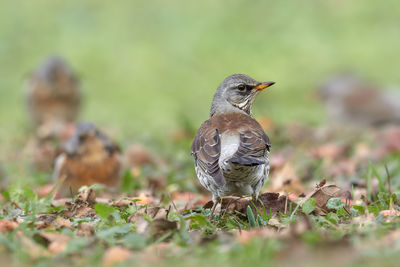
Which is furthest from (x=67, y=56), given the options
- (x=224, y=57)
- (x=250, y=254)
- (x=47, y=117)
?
(x=250, y=254)

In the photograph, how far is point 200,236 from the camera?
404cm

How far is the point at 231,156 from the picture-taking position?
4.69 m

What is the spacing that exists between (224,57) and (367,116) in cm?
531

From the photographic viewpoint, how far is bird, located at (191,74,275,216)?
4.67 meters

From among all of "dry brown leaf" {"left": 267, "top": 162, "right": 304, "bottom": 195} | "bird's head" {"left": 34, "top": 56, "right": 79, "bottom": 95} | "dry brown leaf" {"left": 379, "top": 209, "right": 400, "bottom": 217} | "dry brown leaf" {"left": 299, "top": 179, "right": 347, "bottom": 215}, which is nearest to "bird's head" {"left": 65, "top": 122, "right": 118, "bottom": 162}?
"dry brown leaf" {"left": 267, "top": 162, "right": 304, "bottom": 195}

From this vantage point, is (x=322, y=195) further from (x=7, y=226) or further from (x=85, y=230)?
(x=7, y=226)

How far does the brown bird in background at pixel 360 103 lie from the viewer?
13.1 metres

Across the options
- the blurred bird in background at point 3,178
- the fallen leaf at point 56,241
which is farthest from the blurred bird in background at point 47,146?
the fallen leaf at point 56,241

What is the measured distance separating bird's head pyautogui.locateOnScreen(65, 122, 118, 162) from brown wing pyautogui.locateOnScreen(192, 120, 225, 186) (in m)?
2.48

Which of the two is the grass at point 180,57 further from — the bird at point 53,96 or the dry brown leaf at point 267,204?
the dry brown leaf at point 267,204

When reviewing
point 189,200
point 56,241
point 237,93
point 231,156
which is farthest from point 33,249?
point 237,93

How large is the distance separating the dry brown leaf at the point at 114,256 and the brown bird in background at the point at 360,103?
1025cm

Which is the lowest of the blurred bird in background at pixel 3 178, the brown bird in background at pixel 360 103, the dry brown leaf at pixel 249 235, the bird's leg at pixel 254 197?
the blurred bird in background at pixel 3 178

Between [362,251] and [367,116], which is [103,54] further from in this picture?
[362,251]
